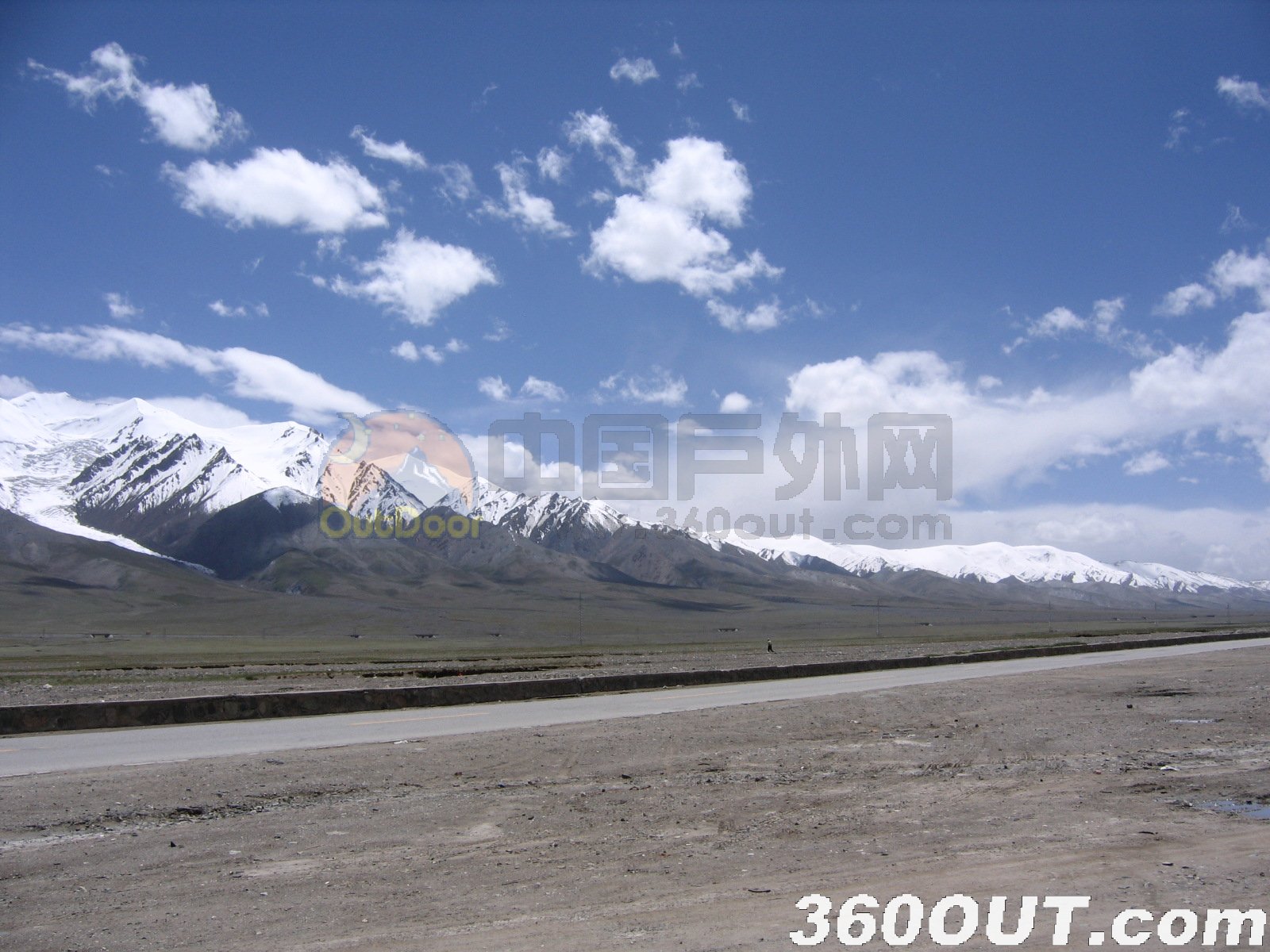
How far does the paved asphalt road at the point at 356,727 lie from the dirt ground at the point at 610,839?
141 cm

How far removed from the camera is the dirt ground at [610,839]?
6.57m

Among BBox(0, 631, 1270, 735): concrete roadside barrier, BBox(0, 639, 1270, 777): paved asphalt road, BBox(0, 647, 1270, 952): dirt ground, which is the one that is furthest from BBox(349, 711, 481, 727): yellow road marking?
BBox(0, 647, 1270, 952): dirt ground

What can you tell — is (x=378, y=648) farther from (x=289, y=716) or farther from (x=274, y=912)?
(x=274, y=912)

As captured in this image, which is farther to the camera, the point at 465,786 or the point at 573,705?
the point at 573,705

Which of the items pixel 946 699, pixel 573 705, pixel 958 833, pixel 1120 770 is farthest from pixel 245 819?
pixel 946 699

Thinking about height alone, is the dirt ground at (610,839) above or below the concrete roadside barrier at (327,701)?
above

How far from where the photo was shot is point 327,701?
21719mm

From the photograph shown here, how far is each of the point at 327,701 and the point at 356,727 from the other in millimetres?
3698

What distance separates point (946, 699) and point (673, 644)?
72536 mm

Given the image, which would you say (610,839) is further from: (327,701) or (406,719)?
(327,701)

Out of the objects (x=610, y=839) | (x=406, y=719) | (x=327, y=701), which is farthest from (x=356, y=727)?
(x=610, y=839)

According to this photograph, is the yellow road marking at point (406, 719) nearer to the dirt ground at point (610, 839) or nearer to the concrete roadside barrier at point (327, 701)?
the concrete roadside barrier at point (327, 701)

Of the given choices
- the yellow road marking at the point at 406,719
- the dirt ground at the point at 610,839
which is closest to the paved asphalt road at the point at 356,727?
the yellow road marking at the point at 406,719

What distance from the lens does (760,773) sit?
12.7 metres
